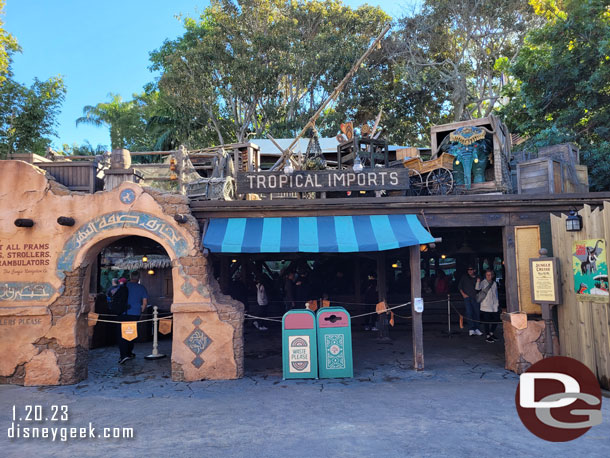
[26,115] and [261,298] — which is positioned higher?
[26,115]

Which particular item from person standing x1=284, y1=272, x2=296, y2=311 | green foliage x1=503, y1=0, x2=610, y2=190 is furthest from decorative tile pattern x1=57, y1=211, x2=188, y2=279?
green foliage x1=503, y1=0, x2=610, y2=190

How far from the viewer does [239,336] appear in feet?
26.4

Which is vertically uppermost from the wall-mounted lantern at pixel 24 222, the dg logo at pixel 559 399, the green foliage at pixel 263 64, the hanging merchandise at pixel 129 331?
A: the green foliage at pixel 263 64

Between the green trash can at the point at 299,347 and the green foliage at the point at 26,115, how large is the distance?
17.0 meters

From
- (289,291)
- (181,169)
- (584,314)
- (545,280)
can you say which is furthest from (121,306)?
(584,314)

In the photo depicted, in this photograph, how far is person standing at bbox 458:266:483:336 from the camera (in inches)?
458

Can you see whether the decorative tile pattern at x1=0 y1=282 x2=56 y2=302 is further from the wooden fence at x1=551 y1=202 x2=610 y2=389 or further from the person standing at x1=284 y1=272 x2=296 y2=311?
the wooden fence at x1=551 y1=202 x2=610 y2=389

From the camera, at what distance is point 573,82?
14.6 meters

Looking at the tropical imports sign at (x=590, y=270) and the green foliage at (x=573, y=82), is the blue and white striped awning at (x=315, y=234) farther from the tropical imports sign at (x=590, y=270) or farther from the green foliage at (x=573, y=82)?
the green foliage at (x=573, y=82)

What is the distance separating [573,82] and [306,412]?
48.7ft

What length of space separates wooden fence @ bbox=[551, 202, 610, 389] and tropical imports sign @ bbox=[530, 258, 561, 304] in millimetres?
190

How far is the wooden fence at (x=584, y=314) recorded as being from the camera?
6637 mm

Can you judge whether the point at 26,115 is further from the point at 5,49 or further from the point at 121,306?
the point at 121,306

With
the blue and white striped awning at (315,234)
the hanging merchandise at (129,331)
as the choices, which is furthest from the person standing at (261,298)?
the blue and white striped awning at (315,234)
